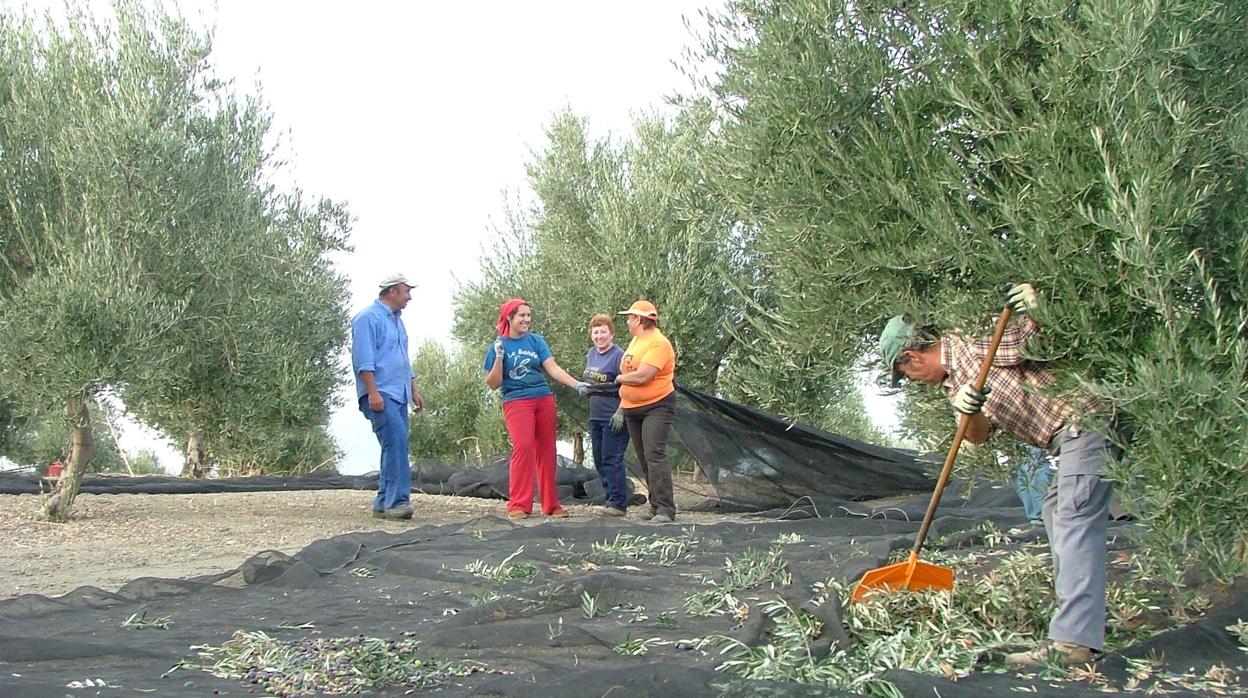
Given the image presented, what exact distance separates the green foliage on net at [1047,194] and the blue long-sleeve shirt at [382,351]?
4.67 m

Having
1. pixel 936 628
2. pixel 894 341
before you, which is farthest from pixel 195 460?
pixel 936 628

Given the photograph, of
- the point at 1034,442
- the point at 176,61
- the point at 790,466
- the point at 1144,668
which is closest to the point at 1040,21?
the point at 1034,442

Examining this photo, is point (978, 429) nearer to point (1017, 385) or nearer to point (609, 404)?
point (1017, 385)

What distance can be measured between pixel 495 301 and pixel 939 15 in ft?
46.8

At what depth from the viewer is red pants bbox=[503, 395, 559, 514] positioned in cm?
1032

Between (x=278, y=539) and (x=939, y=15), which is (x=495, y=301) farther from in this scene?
(x=939, y=15)

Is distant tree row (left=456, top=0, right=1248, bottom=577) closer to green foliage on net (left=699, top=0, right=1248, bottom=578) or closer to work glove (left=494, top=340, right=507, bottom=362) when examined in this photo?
green foliage on net (left=699, top=0, right=1248, bottom=578)

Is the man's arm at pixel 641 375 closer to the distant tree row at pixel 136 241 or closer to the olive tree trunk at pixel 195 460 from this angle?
the distant tree row at pixel 136 241

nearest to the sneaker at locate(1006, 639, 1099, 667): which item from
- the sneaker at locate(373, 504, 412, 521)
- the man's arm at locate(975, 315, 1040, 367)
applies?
the man's arm at locate(975, 315, 1040, 367)

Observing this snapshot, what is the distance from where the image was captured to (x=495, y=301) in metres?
19.1

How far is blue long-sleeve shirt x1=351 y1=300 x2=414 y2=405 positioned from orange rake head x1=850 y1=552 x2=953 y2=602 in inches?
229

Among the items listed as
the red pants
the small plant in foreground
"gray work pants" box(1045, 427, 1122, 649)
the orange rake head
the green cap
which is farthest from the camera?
the red pants

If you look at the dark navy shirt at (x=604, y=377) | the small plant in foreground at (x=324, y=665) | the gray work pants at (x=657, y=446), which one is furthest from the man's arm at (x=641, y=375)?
the small plant in foreground at (x=324, y=665)

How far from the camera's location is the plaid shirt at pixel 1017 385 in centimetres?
448
